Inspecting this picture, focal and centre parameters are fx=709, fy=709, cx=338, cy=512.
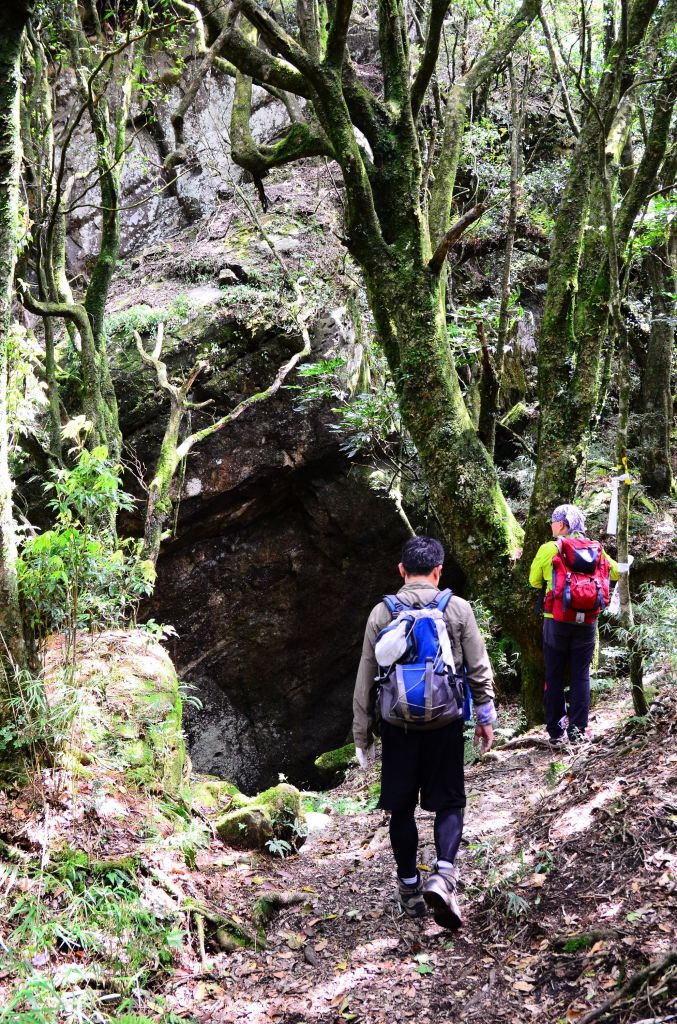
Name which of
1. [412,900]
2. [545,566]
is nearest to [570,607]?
[545,566]

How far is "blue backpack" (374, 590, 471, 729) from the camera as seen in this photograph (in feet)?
10.1

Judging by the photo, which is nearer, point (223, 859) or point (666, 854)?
point (666, 854)

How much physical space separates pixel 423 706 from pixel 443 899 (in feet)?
2.59

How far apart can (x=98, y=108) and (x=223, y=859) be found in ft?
22.5

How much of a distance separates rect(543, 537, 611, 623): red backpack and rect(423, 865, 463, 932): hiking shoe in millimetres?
2124

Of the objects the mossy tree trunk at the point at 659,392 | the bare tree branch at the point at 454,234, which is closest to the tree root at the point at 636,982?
the bare tree branch at the point at 454,234

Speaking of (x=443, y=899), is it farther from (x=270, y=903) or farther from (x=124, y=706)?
(x=124, y=706)

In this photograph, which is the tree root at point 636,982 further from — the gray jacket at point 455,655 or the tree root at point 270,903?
the tree root at point 270,903

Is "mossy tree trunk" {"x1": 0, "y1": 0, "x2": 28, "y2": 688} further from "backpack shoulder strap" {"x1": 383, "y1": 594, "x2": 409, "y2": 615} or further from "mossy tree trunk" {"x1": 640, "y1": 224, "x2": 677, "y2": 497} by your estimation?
"mossy tree trunk" {"x1": 640, "y1": 224, "x2": 677, "y2": 497}

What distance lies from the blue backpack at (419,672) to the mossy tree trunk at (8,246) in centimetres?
174

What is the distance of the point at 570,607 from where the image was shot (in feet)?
15.4

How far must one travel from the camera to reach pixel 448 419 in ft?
18.6

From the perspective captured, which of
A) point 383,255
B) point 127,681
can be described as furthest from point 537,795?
point 383,255

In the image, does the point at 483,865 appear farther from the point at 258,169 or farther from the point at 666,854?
the point at 258,169
